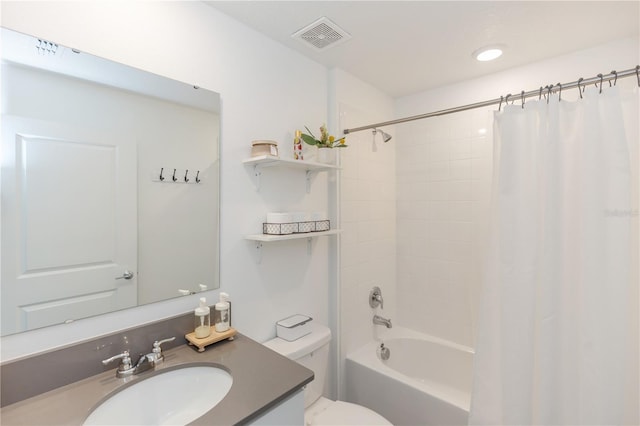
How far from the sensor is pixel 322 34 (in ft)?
5.31

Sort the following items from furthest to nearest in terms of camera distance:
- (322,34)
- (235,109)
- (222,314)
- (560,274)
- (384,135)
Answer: (384,135) → (322,34) → (235,109) → (222,314) → (560,274)

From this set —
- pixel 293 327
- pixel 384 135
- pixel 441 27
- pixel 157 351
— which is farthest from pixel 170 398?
pixel 441 27

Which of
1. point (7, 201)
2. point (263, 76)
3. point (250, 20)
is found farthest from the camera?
point (263, 76)

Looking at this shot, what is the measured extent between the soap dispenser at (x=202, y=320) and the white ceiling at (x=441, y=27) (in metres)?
1.39

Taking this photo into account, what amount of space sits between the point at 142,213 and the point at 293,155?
851 mm

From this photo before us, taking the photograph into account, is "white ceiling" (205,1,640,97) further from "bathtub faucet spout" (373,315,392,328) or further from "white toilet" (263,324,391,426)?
"bathtub faucet spout" (373,315,392,328)

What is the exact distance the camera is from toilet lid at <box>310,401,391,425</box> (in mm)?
1475

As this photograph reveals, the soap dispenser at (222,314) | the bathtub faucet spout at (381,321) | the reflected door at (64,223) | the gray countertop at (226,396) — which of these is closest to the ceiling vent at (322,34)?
the reflected door at (64,223)

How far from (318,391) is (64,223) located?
4.81ft

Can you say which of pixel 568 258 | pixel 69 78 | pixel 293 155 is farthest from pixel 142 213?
pixel 568 258

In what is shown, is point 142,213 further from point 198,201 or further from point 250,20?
point 250,20

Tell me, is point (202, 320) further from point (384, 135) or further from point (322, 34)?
point (384, 135)

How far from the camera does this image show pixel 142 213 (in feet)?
3.94

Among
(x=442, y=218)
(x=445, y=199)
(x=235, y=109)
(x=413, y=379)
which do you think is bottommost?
(x=413, y=379)
